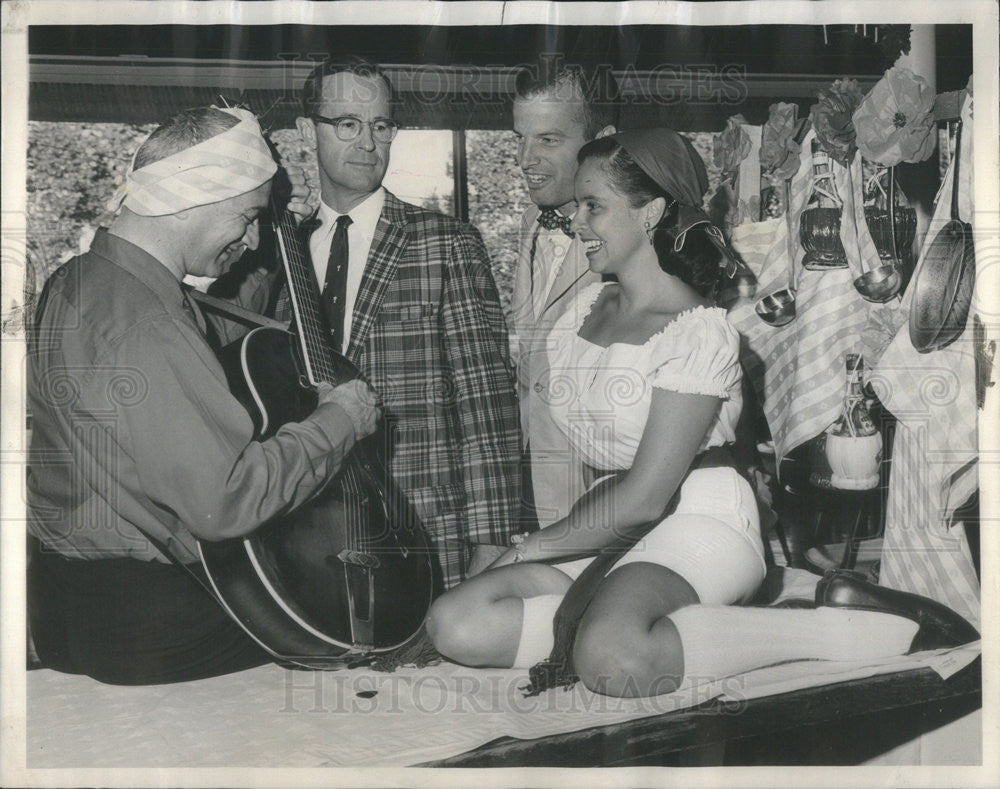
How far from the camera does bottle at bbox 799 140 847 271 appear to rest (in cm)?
383

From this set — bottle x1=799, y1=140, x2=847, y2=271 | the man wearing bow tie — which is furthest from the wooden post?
bottle x1=799, y1=140, x2=847, y2=271

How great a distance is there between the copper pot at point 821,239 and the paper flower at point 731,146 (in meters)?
0.30

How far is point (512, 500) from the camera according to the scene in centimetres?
372

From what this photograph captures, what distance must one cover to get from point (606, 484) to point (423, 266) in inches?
37.4

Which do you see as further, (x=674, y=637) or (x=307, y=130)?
(x=307, y=130)

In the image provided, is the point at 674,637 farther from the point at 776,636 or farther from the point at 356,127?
the point at 356,127

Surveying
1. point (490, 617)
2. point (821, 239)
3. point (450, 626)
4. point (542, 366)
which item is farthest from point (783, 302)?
point (450, 626)

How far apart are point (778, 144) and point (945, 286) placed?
76cm

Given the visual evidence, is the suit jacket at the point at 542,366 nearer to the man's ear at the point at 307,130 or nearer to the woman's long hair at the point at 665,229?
the woman's long hair at the point at 665,229

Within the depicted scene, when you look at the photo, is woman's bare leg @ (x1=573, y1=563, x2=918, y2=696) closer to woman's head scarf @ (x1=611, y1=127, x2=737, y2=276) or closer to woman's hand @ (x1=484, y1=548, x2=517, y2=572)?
woman's hand @ (x1=484, y1=548, x2=517, y2=572)

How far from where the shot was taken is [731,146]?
3.78 metres

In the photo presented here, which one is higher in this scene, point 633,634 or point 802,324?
point 802,324

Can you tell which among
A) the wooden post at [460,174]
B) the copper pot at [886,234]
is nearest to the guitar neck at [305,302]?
the wooden post at [460,174]

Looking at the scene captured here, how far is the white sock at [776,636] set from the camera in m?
3.59
